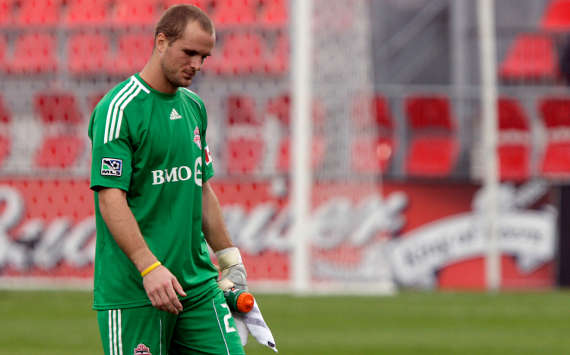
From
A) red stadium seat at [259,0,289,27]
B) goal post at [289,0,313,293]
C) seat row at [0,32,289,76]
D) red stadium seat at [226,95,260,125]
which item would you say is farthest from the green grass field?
red stadium seat at [259,0,289,27]

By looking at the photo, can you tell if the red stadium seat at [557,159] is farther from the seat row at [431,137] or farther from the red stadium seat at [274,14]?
the red stadium seat at [274,14]

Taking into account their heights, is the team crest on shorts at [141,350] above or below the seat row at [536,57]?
below

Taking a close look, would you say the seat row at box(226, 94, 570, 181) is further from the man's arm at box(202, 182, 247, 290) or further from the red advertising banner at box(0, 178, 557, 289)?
the man's arm at box(202, 182, 247, 290)

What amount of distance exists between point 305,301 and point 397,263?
2.42 m

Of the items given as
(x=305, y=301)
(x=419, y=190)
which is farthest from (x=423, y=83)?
(x=305, y=301)

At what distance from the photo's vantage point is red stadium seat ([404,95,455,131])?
15.8 meters

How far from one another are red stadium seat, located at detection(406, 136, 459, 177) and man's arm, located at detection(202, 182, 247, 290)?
38.1 ft

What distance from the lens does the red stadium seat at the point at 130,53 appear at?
16125 mm

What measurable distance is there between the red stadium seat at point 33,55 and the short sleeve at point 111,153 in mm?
13663

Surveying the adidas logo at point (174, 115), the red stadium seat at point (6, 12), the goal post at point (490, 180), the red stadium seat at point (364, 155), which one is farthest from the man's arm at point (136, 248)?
the red stadium seat at point (6, 12)

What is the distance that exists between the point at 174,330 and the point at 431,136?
1268cm

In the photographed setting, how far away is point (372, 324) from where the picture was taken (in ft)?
31.1

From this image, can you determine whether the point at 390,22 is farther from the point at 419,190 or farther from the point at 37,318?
the point at 37,318

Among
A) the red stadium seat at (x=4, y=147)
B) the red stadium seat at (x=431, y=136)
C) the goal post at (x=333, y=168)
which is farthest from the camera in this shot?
the red stadium seat at (x=431, y=136)
